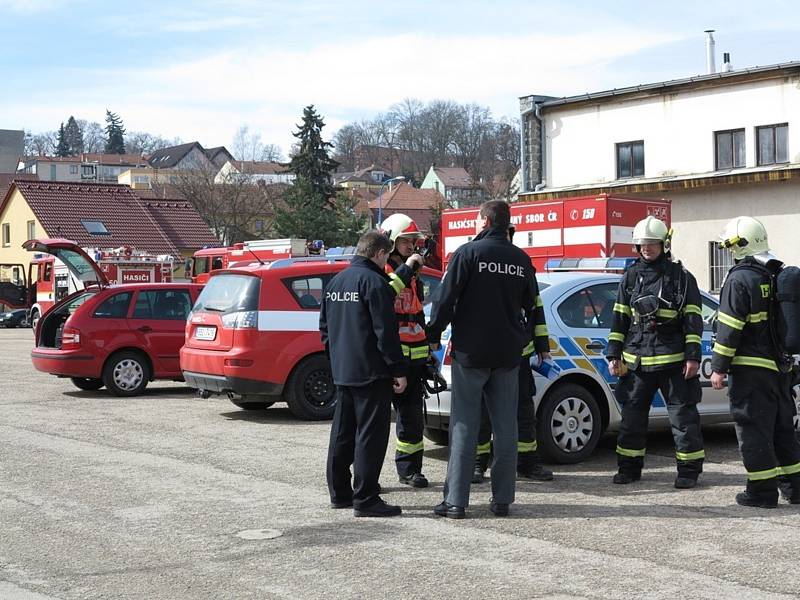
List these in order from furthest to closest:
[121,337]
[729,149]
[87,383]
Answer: [729,149] → [87,383] → [121,337]

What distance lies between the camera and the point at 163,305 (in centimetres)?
1576

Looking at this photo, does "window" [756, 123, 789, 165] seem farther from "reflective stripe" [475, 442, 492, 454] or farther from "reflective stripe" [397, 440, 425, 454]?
"reflective stripe" [397, 440, 425, 454]

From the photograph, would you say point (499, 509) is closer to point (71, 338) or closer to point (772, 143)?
point (71, 338)

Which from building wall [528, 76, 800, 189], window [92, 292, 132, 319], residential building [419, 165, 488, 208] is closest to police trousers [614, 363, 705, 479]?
window [92, 292, 132, 319]

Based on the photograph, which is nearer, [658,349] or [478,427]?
[478,427]

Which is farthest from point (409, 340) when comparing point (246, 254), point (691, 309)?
point (246, 254)

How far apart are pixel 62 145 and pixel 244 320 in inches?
6655

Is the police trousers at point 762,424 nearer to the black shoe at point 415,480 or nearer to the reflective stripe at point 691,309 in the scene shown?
the reflective stripe at point 691,309

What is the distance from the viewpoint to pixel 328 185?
7069 cm

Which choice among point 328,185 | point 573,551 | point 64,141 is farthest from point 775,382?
point 64,141

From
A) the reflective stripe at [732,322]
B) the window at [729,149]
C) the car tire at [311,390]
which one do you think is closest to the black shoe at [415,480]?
the reflective stripe at [732,322]

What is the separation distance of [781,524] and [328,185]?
64680mm

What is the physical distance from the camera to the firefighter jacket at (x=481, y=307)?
7.14m

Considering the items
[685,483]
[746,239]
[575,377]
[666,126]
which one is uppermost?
[666,126]
